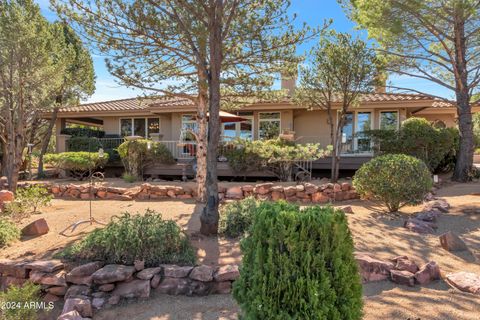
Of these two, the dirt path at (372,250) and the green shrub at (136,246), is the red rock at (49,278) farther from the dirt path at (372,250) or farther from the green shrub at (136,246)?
the dirt path at (372,250)

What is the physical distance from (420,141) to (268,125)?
6573 mm

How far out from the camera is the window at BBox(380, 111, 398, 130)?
14211 millimetres

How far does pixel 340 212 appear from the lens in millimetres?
2352

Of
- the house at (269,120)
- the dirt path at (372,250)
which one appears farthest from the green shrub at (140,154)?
the dirt path at (372,250)

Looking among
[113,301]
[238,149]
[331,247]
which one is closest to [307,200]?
[238,149]

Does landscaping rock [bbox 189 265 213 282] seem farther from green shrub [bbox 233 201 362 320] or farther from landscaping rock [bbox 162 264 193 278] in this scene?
green shrub [bbox 233 201 362 320]

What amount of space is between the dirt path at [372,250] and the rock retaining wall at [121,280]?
5.4 inches

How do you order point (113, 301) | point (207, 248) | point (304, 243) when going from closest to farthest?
point (304, 243) → point (113, 301) → point (207, 248)

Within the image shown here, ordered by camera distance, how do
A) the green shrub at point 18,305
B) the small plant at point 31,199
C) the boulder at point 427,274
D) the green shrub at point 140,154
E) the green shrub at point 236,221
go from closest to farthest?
the green shrub at point 18,305, the boulder at point 427,274, the green shrub at point 236,221, the small plant at point 31,199, the green shrub at point 140,154

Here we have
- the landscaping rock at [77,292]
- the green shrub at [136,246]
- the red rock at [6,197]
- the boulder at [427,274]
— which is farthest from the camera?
the red rock at [6,197]

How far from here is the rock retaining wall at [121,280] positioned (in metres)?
3.69

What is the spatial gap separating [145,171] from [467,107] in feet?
38.8

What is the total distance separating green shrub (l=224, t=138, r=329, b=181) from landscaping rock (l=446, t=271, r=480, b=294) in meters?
7.13

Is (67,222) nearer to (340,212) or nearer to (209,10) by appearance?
(209,10)
